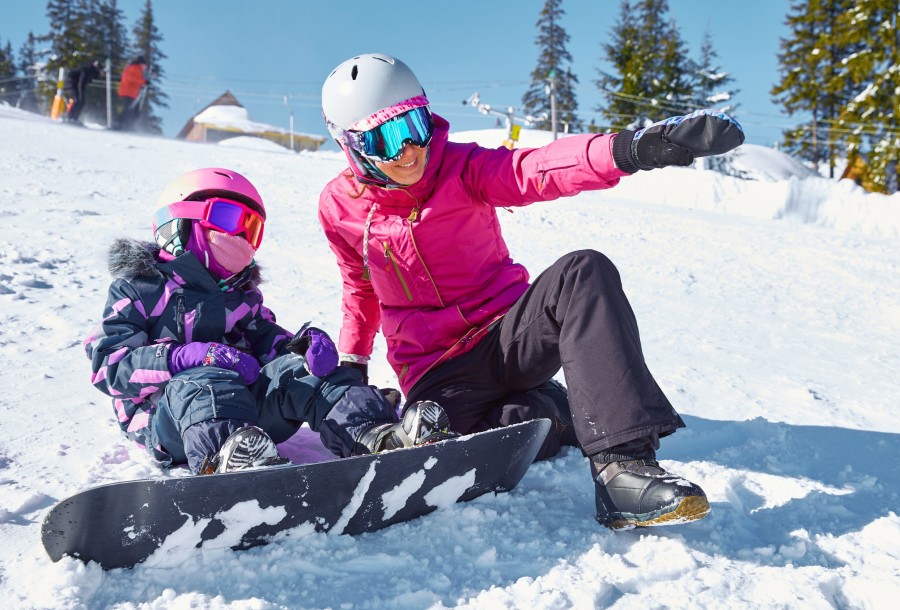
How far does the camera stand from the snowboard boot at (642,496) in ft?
5.46

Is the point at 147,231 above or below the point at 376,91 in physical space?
below

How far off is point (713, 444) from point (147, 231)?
15.8ft

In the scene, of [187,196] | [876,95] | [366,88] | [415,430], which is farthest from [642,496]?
[876,95]

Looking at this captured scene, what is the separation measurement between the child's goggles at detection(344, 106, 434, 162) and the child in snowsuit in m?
0.59

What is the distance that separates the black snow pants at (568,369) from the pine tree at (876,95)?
24.4 metres

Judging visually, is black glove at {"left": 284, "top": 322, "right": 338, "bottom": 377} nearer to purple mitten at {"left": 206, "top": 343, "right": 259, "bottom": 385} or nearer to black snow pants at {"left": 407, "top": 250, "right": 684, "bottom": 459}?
purple mitten at {"left": 206, "top": 343, "right": 259, "bottom": 385}

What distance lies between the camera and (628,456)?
185 centimetres

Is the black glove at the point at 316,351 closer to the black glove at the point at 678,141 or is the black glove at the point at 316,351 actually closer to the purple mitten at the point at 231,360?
the purple mitten at the point at 231,360

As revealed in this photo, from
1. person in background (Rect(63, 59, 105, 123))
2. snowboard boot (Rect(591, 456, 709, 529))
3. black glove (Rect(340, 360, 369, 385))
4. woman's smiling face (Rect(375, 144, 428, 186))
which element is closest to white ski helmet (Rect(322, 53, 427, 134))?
woman's smiling face (Rect(375, 144, 428, 186))

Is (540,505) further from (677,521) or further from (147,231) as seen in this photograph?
(147,231)

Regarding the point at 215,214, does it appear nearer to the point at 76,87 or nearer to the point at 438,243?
the point at 438,243

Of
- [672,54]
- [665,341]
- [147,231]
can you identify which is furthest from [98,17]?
[665,341]

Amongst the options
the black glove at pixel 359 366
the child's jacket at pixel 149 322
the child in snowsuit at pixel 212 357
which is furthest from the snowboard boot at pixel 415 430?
the black glove at pixel 359 366

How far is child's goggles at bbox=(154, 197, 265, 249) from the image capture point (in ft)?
8.20
